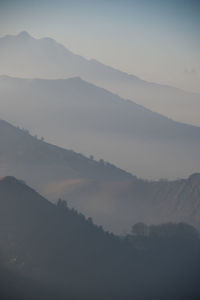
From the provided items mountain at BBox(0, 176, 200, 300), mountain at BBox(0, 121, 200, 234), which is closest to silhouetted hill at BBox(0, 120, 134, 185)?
mountain at BBox(0, 121, 200, 234)

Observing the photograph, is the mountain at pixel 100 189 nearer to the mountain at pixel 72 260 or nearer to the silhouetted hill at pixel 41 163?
the silhouetted hill at pixel 41 163

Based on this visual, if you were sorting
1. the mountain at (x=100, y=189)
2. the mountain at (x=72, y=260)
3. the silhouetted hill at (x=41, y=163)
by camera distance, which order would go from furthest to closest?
the silhouetted hill at (x=41, y=163)
the mountain at (x=100, y=189)
the mountain at (x=72, y=260)

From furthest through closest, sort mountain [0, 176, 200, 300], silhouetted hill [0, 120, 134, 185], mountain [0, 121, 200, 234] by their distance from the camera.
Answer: silhouetted hill [0, 120, 134, 185], mountain [0, 121, 200, 234], mountain [0, 176, 200, 300]

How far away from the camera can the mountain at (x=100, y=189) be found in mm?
113500

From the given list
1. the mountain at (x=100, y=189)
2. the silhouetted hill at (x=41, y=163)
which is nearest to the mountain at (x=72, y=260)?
the mountain at (x=100, y=189)

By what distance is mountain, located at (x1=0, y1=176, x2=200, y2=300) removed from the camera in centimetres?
5481

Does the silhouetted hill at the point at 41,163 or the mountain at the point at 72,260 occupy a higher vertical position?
the silhouetted hill at the point at 41,163

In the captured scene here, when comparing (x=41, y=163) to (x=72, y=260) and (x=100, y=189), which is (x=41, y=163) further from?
(x=72, y=260)

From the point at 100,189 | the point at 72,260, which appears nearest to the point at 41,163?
the point at 100,189

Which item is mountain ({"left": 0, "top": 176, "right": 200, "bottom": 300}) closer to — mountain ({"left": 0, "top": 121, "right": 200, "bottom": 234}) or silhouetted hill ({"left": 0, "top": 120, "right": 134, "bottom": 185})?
mountain ({"left": 0, "top": 121, "right": 200, "bottom": 234})

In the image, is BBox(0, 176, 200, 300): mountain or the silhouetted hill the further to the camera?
the silhouetted hill

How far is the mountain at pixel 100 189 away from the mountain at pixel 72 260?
92.8 feet

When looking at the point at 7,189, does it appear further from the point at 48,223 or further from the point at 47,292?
the point at 47,292

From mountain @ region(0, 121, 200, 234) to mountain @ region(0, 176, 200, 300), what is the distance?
92.8ft
